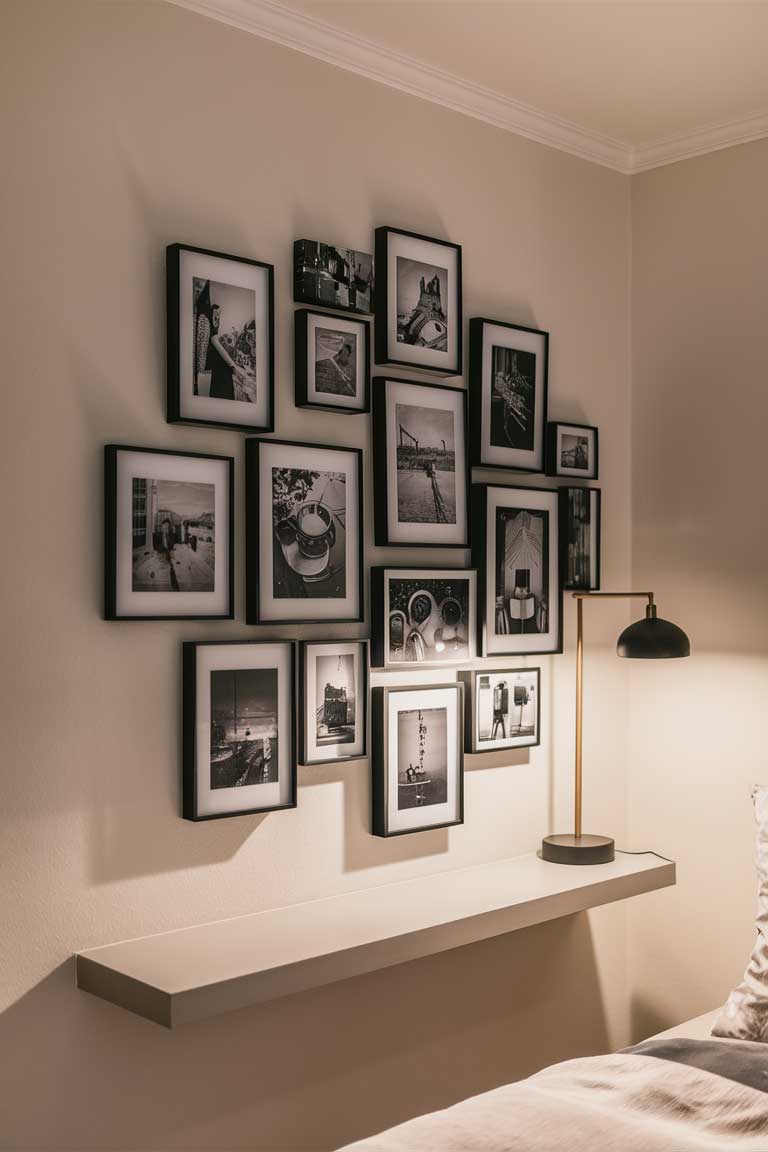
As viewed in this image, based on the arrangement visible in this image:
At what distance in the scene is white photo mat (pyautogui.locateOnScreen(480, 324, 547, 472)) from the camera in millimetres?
2809

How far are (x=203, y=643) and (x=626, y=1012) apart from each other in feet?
5.78

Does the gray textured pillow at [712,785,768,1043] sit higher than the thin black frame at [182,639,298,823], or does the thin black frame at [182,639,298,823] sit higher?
the thin black frame at [182,639,298,823]

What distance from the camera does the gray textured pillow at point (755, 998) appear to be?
227cm

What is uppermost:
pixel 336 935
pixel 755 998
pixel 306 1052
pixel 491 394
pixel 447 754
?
pixel 491 394

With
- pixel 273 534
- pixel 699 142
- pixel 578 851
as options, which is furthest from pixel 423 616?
pixel 699 142

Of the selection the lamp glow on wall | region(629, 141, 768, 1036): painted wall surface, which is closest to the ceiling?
region(629, 141, 768, 1036): painted wall surface

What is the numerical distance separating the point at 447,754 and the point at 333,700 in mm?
377

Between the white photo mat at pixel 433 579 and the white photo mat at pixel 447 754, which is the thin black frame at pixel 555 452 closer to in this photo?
the white photo mat at pixel 433 579

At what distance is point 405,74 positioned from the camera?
2.65 meters

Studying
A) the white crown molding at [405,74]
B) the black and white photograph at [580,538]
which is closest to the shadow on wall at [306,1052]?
the black and white photograph at [580,538]

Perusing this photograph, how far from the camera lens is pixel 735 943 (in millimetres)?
2986

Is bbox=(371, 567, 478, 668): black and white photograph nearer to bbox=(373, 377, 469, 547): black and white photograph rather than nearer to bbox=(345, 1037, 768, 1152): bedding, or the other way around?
bbox=(373, 377, 469, 547): black and white photograph

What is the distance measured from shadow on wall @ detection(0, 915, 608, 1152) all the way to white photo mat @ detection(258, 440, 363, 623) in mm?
780

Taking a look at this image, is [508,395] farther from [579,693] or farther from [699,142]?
[699,142]
